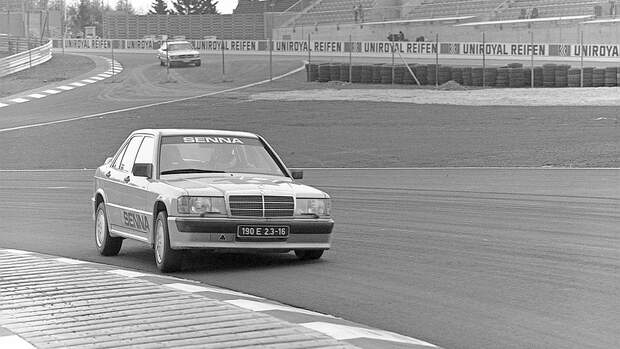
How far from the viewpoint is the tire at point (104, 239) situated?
12516mm

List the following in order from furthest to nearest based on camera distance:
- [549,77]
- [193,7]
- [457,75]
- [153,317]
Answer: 1. [193,7]
2. [457,75]
3. [549,77]
4. [153,317]

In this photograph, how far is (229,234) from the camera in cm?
1072

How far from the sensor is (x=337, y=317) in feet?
26.7

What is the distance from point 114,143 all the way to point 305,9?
2238 inches

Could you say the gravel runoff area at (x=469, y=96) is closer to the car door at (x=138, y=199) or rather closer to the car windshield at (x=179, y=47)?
the car windshield at (x=179, y=47)

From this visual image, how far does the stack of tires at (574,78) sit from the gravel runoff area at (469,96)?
268 centimetres

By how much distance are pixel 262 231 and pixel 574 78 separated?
35.7 meters

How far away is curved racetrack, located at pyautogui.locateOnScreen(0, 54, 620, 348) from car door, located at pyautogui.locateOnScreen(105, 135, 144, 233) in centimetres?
43

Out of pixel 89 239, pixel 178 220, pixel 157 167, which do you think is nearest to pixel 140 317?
pixel 178 220

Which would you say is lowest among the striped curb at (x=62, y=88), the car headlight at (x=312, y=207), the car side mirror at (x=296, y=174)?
the striped curb at (x=62, y=88)

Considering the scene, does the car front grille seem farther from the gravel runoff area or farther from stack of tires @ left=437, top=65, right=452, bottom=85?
stack of tires @ left=437, top=65, right=452, bottom=85

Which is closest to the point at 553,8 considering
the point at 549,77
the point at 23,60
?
the point at 549,77

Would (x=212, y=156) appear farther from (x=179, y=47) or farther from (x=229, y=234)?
(x=179, y=47)

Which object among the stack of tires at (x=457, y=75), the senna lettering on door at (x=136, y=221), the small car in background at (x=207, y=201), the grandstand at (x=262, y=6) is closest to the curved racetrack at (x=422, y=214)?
the small car in background at (x=207, y=201)
